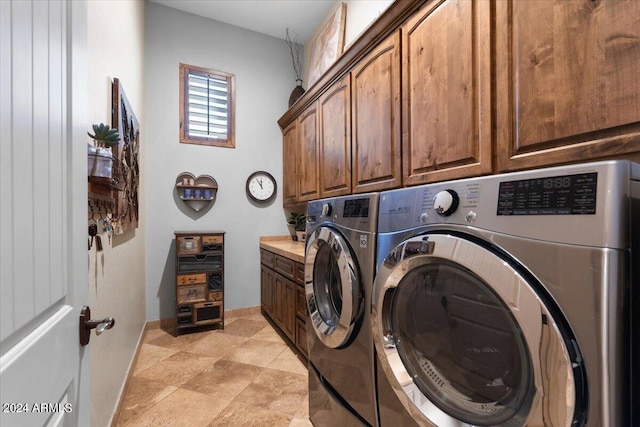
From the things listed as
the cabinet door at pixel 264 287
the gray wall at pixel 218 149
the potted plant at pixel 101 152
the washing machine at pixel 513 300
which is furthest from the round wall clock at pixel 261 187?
the washing machine at pixel 513 300

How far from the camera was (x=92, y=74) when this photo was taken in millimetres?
1223

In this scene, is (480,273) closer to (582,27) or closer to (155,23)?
(582,27)

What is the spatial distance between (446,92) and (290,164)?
7.20 ft

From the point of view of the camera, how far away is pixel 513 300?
0.63 m

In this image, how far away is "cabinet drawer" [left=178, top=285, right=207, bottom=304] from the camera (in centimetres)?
280

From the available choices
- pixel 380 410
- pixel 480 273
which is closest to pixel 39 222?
pixel 480 273

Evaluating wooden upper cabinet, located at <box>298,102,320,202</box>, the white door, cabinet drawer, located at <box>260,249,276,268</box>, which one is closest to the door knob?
the white door

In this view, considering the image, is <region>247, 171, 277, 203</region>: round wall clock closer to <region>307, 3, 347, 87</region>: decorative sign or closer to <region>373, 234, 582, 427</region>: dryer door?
<region>307, 3, 347, 87</region>: decorative sign

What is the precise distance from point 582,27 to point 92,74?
6.18 feet

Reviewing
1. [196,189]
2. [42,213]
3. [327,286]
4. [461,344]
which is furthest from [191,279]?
[461,344]

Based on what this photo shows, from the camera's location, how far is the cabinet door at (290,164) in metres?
3.17

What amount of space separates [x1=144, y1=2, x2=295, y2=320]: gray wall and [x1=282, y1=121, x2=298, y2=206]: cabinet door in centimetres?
10

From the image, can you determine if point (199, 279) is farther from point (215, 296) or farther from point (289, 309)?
point (289, 309)

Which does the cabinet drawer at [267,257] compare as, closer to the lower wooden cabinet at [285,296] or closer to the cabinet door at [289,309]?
the lower wooden cabinet at [285,296]
